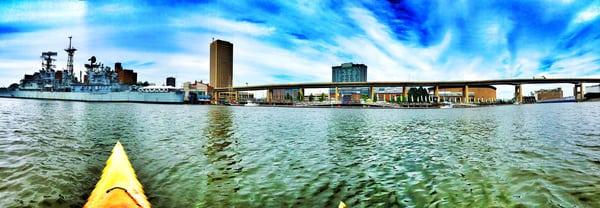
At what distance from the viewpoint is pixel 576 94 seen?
178m

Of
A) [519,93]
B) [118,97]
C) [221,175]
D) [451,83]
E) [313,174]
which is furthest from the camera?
[519,93]

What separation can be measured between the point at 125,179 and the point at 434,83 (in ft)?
579

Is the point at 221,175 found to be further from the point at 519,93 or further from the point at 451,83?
the point at 519,93

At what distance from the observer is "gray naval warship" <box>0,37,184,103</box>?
14425 cm

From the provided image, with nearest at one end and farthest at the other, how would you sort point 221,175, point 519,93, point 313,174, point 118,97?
point 221,175 < point 313,174 < point 118,97 < point 519,93

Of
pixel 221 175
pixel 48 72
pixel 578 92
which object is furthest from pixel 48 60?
pixel 578 92

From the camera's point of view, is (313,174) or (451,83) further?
(451,83)

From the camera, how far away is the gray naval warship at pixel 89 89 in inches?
5679

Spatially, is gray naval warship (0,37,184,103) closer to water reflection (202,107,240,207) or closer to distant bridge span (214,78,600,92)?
distant bridge span (214,78,600,92)

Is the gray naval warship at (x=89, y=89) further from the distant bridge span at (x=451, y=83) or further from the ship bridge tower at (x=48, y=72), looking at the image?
the distant bridge span at (x=451, y=83)

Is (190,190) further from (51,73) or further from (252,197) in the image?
(51,73)

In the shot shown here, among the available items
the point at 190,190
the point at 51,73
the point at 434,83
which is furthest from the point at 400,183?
the point at 51,73

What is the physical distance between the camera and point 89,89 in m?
146

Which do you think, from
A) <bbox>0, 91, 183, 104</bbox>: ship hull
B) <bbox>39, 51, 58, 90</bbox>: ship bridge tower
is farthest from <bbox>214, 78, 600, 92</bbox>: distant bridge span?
<bbox>39, 51, 58, 90</bbox>: ship bridge tower
